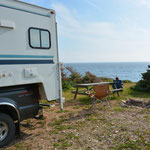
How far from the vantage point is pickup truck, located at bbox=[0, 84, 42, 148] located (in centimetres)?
346

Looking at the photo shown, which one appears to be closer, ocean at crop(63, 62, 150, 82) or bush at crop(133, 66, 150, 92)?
bush at crop(133, 66, 150, 92)

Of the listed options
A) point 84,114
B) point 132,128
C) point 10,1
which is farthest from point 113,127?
point 10,1

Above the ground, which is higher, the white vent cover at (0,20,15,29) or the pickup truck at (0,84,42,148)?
the white vent cover at (0,20,15,29)

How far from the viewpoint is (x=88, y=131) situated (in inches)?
161

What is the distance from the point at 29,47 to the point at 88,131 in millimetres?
2337

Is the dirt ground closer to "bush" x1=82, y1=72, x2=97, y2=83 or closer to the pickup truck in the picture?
the pickup truck

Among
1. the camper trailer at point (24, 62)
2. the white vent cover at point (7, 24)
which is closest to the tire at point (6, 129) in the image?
the camper trailer at point (24, 62)

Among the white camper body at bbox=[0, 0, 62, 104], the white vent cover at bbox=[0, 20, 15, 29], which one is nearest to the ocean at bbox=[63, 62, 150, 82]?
the white camper body at bbox=[0, 0, 62, 104]

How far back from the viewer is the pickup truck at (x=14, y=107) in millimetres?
3455

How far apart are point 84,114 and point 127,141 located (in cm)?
206

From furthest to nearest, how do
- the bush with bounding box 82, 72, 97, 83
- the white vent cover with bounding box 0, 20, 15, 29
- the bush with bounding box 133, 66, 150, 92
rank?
the bush with bounding box 82, 72, 97, 83 → the bush with bounding box 133, 66, 150, 92 → the white vent cover with bounding box 0, 20, 15, 29

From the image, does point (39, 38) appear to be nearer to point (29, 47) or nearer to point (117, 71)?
point (29, 47)

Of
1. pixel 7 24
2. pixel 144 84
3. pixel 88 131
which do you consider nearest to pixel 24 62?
pixel 7 24

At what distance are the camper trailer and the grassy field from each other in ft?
1.74
